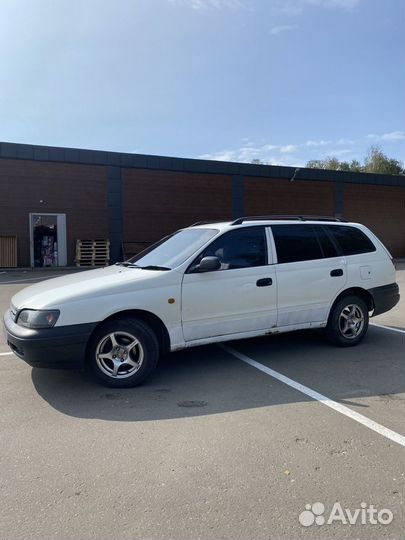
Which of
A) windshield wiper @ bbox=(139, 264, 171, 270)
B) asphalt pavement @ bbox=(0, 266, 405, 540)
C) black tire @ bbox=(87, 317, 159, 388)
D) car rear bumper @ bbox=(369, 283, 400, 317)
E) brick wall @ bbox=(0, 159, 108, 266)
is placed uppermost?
brick wall @ bbox=(0, 159, 108, 266)

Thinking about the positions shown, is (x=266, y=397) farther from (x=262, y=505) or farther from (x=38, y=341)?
(x=38, y=341)

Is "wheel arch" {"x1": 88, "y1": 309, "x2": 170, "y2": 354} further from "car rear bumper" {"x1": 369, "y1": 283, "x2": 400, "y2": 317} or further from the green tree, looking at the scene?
the green tree

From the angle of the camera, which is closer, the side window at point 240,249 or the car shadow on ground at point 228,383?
the car shadow on ground at point 228,383

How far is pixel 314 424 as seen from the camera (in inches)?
150

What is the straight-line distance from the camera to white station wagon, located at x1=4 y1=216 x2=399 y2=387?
4.45m

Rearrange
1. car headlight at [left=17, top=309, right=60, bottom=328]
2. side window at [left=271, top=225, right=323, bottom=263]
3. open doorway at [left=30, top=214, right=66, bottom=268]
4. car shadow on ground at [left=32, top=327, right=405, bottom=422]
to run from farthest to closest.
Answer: open doorway at [left=30, top=214, right=66, bottom=268] → side window at [left=271, top=225, right=323, bottom=263] → car headlight at [left=17, top=309, right=60, bottom=328] → car shadow on ground at [left=32, top=327, right=405, bottom=422]

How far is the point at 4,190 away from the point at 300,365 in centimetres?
1749

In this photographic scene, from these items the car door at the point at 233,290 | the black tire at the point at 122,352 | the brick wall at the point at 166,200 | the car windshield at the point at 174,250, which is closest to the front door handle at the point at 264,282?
the car door at the point at 233,290

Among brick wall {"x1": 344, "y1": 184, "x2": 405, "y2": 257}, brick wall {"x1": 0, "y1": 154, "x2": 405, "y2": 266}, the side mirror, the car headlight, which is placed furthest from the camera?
brick wall {"x1": 344, "y1": 184, "x2": 405, "y2": 257}

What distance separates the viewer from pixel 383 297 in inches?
257

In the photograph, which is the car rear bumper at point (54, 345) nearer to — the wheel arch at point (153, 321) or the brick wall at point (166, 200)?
the wheel arch at point (153, 321)

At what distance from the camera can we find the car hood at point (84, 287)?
4.50 meters

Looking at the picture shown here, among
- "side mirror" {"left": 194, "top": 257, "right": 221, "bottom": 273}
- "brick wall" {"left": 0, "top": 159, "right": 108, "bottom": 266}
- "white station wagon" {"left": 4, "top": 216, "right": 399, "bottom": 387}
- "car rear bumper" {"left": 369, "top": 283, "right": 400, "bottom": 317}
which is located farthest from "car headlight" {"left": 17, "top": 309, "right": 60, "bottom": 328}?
"brick wall" {"left": 0, "top": 159, "right": 108, "bottom": 266}

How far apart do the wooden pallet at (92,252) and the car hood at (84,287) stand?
15.9 meters
